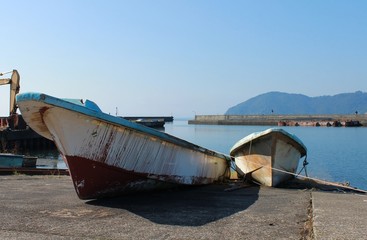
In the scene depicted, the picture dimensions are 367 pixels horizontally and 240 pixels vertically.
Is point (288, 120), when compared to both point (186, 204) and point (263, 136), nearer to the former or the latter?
point (263, 136)

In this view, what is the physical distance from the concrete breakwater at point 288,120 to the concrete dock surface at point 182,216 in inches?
3981

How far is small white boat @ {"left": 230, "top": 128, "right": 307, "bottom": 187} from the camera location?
11016mm

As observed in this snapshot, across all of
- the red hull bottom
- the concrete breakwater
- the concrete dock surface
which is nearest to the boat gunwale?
the concrete dock surface

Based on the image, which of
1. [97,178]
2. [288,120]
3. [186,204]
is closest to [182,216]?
[186,204]

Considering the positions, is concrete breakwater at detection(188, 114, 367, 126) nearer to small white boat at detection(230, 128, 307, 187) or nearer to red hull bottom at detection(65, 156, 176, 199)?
small white boat at detection(230, 128, 307, 187)

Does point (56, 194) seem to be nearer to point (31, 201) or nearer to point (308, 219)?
point (31, 201)

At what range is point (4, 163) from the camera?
1650 centimetres

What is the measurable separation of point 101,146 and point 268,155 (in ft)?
16.6

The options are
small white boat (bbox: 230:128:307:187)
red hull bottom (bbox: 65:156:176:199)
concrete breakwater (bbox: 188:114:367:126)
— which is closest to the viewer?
red hull bottom (bbox: 65:156:176:199)

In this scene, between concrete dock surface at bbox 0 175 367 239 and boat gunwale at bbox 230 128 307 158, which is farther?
boat gunwale at bbox 230 128 307 158

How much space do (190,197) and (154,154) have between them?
110 cm

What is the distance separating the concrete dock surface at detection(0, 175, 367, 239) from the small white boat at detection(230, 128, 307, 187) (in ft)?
6.35

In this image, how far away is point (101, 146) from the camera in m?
7.54

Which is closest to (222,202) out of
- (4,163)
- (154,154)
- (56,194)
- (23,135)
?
(154,154)
